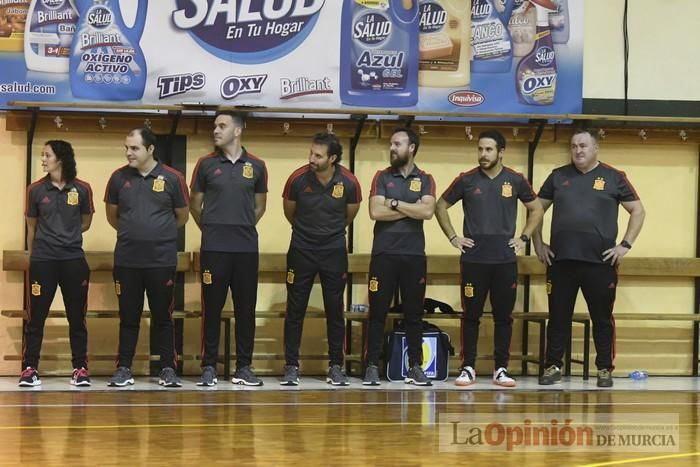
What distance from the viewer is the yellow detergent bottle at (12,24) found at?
305 inches

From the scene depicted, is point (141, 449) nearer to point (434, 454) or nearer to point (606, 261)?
point (434, 454)

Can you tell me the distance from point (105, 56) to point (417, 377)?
10.5ft

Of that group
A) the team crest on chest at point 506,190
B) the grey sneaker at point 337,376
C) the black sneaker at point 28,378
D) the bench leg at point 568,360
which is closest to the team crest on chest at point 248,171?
the grey sneaker at point 337,376

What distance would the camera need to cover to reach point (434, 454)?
16.5ft

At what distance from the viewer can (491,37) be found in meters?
8.34

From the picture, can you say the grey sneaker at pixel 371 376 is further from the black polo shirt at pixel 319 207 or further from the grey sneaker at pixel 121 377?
the grey sneaker at pixel 121 377

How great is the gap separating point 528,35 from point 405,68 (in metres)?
1.02

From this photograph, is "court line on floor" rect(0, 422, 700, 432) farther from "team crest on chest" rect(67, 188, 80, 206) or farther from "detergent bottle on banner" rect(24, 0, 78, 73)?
"detergent bottle on banner" rect(24, 0, 78, 73)

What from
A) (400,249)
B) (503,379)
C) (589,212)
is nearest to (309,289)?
(400,249)

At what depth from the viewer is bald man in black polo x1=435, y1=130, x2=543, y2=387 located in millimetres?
7656

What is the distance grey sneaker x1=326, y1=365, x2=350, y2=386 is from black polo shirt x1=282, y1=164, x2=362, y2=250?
84cm

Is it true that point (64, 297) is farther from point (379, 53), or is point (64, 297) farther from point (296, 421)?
point (379, 53)

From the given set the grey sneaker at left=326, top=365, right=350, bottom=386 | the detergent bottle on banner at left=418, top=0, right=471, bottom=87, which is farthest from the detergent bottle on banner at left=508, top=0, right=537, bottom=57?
the grey sneaker at left=326, top=365, right=350, bottom=386

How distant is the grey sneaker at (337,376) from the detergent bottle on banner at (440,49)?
2.28 metres
